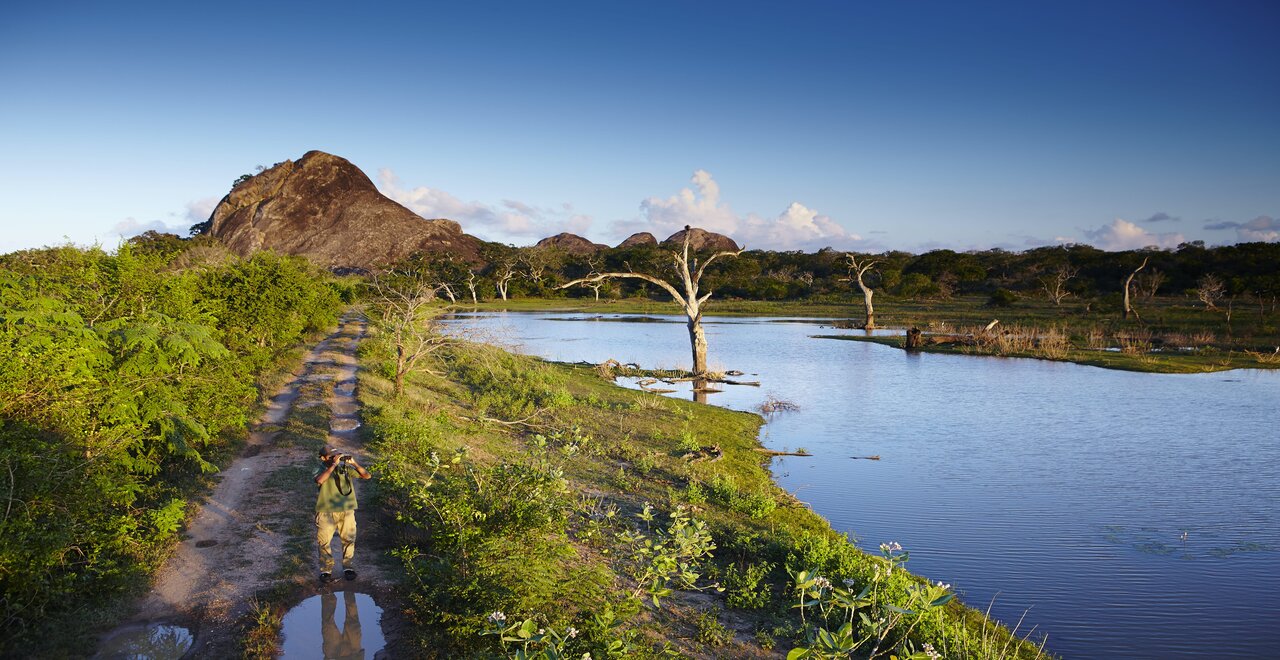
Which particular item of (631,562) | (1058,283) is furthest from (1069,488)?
(1058,283)

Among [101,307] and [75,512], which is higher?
[101,307]

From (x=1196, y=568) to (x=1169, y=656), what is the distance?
10.4 feet

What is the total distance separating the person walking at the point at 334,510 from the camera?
337 inches

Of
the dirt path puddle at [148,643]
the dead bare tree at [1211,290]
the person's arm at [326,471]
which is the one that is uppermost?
the dead bare tree at [1211,290]

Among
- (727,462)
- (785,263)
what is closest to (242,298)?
(727,462)

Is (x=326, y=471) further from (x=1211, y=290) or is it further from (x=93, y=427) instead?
(x=1211, y=290)

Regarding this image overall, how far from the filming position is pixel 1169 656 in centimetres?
796

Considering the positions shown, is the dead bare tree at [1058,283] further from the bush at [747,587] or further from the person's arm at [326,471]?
the person's arm at [326,471]

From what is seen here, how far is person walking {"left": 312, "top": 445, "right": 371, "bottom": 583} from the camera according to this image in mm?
8562

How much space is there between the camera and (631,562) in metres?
9.22

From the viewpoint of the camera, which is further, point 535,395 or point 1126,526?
point 535,395

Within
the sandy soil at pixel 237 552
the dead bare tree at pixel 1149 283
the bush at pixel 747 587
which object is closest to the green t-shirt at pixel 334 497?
the sandy soil at pixel 237 552

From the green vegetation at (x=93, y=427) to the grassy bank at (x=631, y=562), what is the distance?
3069 millimetres

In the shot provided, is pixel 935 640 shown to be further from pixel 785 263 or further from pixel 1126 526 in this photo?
pixel 785 263
